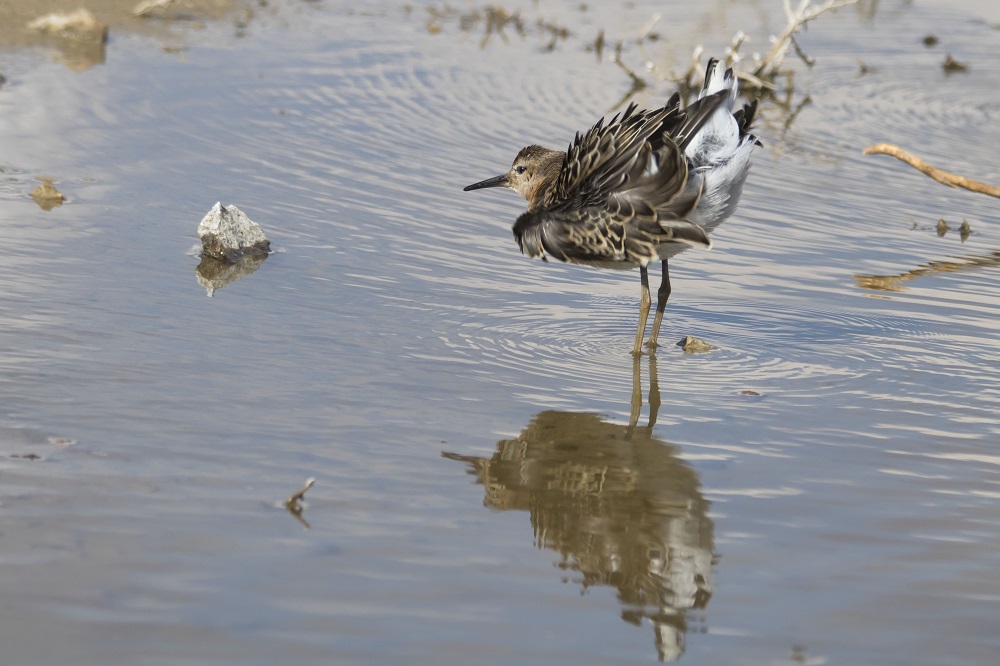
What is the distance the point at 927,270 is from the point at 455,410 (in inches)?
169

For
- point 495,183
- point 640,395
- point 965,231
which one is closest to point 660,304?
point 640,395

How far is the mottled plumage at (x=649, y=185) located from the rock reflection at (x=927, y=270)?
73.9 inches

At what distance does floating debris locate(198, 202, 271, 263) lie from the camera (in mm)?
7764

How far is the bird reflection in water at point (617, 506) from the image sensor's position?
439 centimetres

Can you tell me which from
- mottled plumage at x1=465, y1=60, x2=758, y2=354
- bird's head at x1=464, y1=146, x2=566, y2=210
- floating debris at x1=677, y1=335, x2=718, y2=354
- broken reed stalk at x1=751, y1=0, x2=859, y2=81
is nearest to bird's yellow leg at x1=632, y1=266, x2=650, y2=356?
mottled plumage at x1=465, y1=60, x2=758, y2=354

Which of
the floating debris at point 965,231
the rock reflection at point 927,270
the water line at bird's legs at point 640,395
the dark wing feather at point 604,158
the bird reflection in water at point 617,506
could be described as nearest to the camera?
the bird reflection in water at point 617,506

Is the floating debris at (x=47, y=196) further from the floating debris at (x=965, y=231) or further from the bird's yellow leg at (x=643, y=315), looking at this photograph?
the floating debris at (x=965, y=231)

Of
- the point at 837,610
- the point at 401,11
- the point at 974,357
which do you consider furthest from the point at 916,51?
the point at 837,610

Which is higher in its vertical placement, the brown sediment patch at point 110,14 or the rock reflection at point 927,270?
the brown sediment patch at point 110,14

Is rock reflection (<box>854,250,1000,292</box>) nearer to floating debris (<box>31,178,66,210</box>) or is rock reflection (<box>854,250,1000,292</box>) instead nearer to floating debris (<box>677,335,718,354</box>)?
floating debris (<box>677,335,718,354</box>)

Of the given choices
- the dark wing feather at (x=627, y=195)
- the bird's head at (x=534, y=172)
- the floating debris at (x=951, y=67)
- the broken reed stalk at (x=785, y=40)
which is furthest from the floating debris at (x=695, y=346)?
the floating debris at (x=951, y=67)

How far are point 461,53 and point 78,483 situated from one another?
1122 centimetres

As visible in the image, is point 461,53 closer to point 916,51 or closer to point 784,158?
point 784,158

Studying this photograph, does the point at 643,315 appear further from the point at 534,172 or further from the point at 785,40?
the point at 785,40
